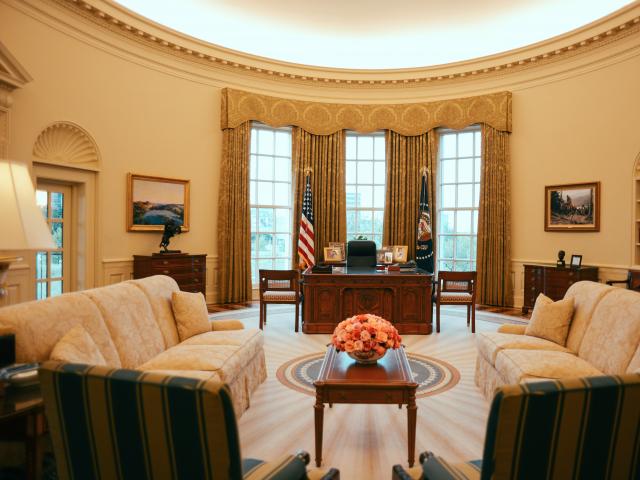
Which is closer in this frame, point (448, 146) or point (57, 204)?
point (57, 204)

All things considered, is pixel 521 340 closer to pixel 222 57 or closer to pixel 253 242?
pixel 253 242

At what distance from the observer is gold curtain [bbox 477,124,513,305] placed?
836 cm

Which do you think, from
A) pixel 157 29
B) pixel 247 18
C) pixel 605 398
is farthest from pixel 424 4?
pixel 605 398

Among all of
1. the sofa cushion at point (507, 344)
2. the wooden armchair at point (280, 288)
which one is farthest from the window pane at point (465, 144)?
the sofa cushion at point (507, 344)

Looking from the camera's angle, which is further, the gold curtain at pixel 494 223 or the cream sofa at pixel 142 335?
Answer: the gold curtain at pixel 494 223

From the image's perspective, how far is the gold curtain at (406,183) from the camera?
9.01 metres

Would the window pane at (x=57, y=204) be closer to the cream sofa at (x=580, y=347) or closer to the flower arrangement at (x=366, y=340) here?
the flower arrangement at (x=366, y=340)

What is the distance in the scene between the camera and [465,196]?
907 cm

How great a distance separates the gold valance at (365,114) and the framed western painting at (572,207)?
1597 millimetres

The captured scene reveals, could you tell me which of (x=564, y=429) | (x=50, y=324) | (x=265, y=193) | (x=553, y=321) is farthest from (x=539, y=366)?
(x=265, y=193)

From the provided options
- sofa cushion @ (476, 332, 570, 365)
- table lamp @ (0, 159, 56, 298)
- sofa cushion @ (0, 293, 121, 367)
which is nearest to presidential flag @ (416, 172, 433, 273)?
sofa cushion @ (476, 332, 570, 365)

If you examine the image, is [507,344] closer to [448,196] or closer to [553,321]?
[553,321]

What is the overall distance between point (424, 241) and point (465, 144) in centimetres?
230

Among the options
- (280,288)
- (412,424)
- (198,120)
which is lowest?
(412,424)
